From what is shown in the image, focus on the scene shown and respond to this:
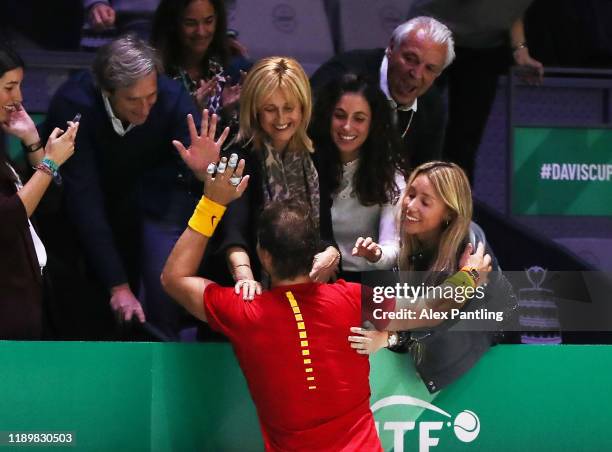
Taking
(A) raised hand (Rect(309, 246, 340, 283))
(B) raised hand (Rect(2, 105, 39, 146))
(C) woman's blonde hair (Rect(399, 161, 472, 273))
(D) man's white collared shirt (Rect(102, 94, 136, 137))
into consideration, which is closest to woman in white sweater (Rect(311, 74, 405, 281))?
(C) woman's blonde hair (Rect(399, 161, 472, 273))

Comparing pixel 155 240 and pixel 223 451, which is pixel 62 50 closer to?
pixel 155 240

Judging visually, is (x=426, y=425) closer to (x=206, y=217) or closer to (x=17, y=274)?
(x=206, y=217)

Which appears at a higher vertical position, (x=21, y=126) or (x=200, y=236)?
(x=21, y=126)

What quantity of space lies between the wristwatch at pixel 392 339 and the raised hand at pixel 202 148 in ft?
2.93

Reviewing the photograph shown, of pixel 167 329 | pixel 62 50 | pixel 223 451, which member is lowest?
pixel 223 451

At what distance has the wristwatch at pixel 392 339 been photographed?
15.9 ft

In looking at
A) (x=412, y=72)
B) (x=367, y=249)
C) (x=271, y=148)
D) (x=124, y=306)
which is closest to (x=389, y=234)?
(x=367, y=249)

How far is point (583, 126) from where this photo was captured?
5.38 metres

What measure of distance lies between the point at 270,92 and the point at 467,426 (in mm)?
1476

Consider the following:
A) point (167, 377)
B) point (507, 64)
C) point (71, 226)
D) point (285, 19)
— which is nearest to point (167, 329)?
point (167, 377)

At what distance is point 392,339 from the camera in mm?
4898

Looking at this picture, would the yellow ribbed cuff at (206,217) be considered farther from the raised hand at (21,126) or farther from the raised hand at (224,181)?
the raised hand at (21,126)

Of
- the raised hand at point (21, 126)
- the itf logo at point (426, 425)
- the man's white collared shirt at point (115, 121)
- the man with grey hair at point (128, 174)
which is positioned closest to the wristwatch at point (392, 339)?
the itf logo at point (426, 425)

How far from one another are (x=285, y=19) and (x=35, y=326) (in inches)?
62.5
